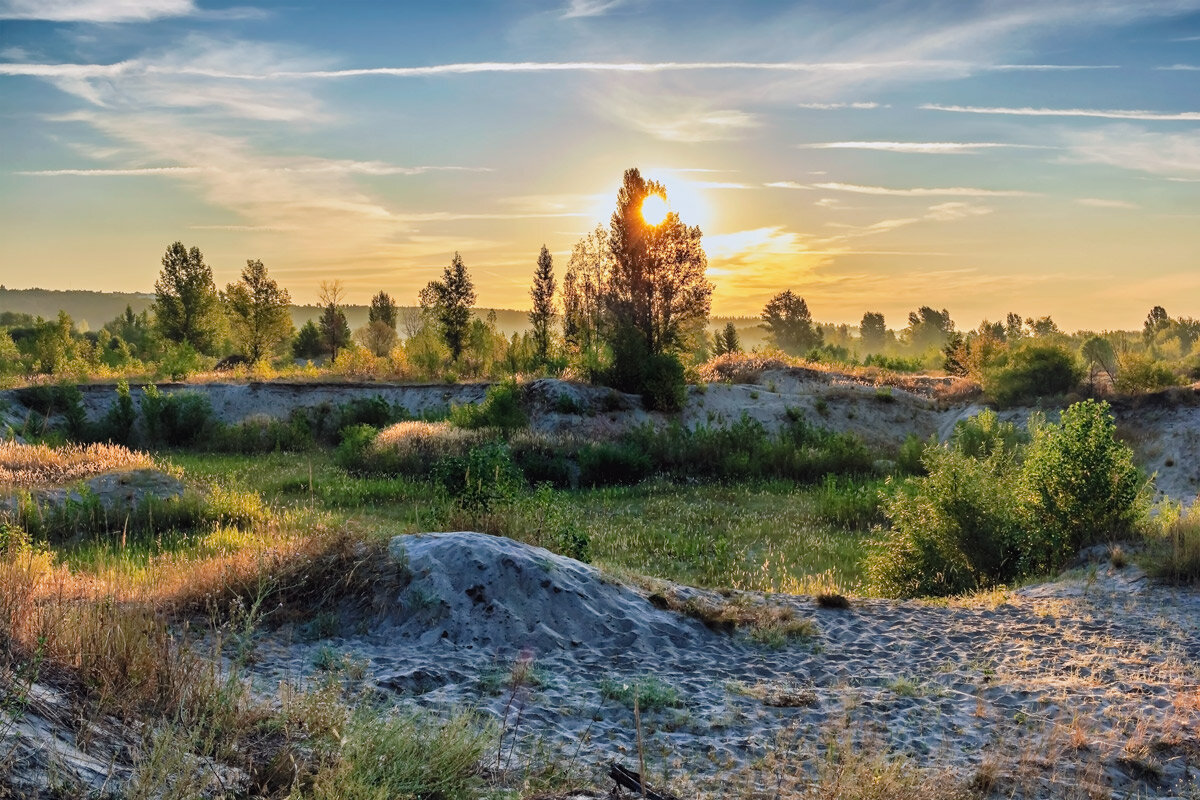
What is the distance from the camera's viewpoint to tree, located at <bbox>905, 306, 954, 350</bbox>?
127637 millimetres

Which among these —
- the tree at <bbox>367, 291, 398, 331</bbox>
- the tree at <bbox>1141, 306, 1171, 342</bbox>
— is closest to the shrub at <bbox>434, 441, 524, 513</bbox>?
the tree at <bbox>367, 291, 398, 331</bbox>

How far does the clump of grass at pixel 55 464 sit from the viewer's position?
13.1 metres

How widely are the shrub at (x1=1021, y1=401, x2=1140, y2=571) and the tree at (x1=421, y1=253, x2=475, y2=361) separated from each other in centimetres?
3917

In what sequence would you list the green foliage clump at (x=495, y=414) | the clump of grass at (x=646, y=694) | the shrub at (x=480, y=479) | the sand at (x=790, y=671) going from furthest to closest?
the green foliage clump at (x=495, y=414), the shrub at (x=480, y=479), the clump of grass at (x=646, y=694), the sand at (x=790, y=671)

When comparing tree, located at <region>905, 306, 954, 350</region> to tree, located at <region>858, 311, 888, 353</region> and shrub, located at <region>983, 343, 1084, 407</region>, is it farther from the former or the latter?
shrub, located at <region>983, 343, 1084, 407</region>

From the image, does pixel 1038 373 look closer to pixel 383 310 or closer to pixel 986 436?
pixel 986 436

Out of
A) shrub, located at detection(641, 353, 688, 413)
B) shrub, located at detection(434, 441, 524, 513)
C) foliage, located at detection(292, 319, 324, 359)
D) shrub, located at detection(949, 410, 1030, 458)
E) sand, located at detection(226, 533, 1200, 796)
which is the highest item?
foliage, located at detection(292, 319, 324, 359)

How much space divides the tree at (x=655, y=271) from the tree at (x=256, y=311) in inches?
820

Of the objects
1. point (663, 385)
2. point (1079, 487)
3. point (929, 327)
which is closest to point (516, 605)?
point (1079, 487)

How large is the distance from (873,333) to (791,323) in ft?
211

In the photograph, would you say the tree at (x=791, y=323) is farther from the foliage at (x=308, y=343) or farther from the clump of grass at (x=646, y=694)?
the clump of grass at (x=646, y=694)

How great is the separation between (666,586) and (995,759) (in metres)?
4.26

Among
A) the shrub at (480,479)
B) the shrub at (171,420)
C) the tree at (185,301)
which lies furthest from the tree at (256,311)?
the shrub at (480,479)

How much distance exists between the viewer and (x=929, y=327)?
145375 mm
